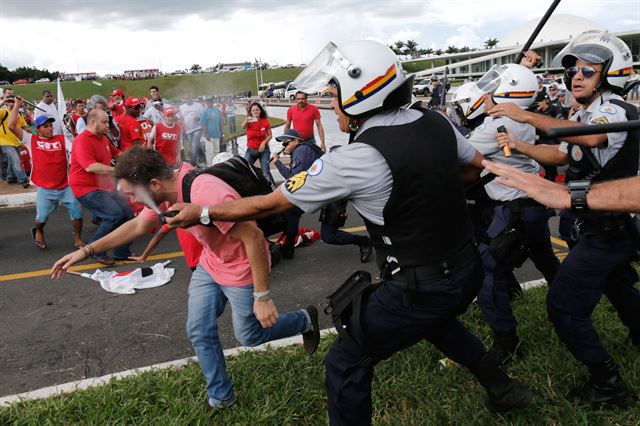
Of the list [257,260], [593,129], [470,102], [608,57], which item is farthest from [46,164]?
[593,129]

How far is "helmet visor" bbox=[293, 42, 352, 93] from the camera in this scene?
2.33 metres

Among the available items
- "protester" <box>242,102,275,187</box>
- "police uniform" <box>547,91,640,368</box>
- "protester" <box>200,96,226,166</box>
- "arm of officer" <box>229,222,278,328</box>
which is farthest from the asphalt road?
"protester" <box>200,96,226,166</box>

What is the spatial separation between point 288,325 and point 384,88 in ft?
5.56

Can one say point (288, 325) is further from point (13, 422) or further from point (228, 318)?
point (13, 422)

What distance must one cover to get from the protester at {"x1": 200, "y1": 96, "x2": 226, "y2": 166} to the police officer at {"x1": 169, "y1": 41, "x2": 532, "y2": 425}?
1016 cm

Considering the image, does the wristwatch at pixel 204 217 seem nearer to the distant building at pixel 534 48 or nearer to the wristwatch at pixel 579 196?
the wristwatch at pixel 579 196

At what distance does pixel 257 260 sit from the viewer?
272cm

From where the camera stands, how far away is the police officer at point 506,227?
3463 millimetres

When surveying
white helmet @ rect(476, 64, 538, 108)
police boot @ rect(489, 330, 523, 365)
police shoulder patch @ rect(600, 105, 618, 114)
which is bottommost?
police boot @ rect(489, 330, 523, 365)

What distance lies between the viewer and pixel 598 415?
2.85 metres

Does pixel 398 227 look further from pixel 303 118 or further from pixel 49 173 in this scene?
pixel 303 118

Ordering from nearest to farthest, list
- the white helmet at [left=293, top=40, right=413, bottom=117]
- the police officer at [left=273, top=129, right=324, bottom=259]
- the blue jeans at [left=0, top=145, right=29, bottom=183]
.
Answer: the white helmet at [left=293, top=40, right=413, bottom=117] → the police officer at [left=273, top=129, right=324, bottom=259] → the blue jeans at [left=0, top=145, right=29, bottom=183]

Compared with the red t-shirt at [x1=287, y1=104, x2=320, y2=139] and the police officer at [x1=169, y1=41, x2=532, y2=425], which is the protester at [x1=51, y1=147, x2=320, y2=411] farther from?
the red t-shirt at [x1=287, y1=104, x2=320, y2=139]

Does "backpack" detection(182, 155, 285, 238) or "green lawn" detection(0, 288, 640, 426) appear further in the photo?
"green lawn" detection(0, 288, 640, 426)
